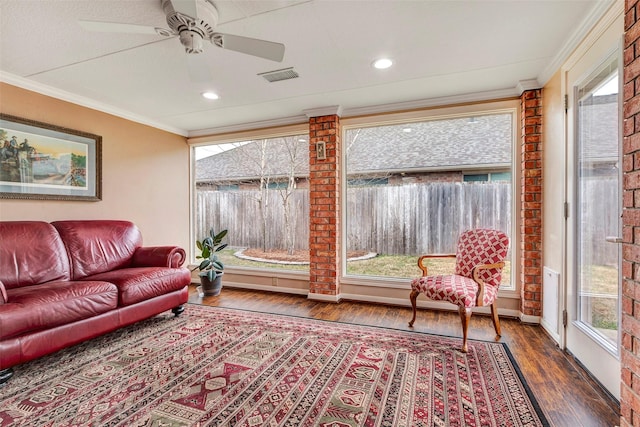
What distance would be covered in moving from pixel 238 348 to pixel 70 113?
309 cm

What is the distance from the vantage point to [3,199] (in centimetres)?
267

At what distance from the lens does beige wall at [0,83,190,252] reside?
2855mm

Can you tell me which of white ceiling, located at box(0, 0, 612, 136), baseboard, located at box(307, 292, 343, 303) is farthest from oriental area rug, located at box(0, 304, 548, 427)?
white ceiling, located at box(0, 0, 612, 136)

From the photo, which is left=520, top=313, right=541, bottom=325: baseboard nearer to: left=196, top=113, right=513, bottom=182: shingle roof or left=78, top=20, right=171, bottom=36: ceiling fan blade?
left=196, top=113, right=513, bottom=182: shingle roof

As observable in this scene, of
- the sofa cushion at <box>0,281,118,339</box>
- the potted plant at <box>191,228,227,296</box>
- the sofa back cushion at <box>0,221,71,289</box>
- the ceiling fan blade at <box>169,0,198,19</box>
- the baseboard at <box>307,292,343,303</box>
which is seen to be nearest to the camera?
the ceiling fan blade at <box>169,0,198,19</box>

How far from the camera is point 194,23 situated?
1.71 metres

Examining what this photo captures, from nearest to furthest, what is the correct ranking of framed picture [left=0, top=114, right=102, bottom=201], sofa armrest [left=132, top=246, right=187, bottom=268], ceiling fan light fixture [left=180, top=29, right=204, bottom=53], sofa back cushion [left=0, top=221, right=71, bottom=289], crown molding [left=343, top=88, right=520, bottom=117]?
ceiling fan light fixture [left=180, top=29, right=204, bottom=53], sofa back cushion [left=0, top=221, right=71, bottom=289], framed picture [left=0, top=114, right=102, bottom=201], crown molding [left=343, top=88, right=520, bottom=117], sofa armrest [left=132, top=246, right=187, bottom=268]

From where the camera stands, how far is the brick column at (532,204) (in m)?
2.85

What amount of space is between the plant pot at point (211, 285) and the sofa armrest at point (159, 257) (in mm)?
693

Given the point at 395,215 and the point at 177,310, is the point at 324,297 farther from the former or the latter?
the point at 177,310

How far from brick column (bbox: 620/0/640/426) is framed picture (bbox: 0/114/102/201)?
4.40 meters

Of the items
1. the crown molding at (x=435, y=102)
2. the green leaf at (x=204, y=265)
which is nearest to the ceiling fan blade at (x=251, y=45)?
the crown molding at (x=435, y=102)

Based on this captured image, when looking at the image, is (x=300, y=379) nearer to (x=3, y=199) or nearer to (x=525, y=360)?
(x=525, y=360)

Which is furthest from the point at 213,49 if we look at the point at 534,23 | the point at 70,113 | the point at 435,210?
the point at 435,210
